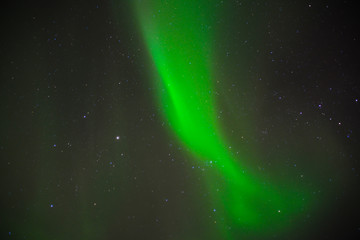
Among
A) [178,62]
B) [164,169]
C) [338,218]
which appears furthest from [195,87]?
[338,218]

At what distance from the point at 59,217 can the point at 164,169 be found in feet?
0.85

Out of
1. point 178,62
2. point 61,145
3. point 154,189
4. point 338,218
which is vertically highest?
point 178,62

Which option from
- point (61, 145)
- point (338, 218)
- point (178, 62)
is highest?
point (178, 62)

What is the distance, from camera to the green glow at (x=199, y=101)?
2.08 feet

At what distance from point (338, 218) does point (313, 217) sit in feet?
0.17

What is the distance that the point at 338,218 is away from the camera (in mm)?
603

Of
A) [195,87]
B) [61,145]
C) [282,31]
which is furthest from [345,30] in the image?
[61,145]

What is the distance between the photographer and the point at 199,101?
65 centimetres

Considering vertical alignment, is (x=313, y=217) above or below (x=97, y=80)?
below

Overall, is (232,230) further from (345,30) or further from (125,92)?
(345,30)

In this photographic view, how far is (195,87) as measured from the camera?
25.8 inches

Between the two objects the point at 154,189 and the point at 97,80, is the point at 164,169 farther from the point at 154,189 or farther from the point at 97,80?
the point at 97,80

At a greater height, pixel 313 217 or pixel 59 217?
pixel 59 217

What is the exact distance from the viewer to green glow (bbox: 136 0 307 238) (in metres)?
0.63
